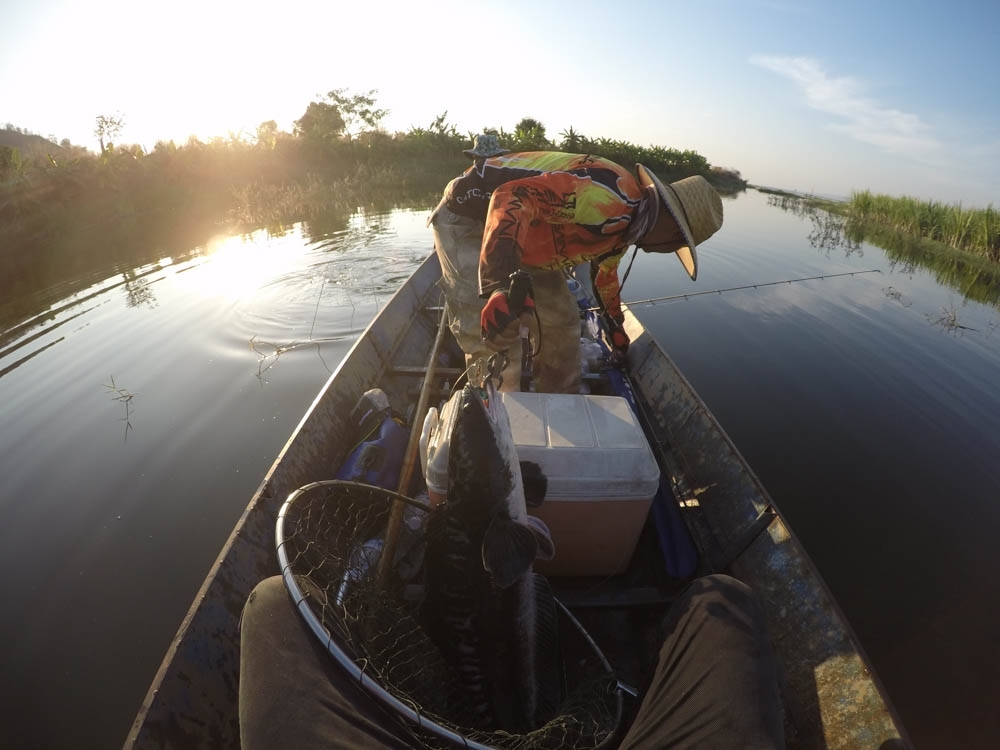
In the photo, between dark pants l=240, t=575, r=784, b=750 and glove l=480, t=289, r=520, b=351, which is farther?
glove l=480, t=289, r=520, b=351

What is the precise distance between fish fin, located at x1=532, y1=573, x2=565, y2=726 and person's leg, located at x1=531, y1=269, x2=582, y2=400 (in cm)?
199

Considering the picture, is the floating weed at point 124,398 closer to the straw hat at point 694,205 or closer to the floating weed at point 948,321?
the straw hat at point 694,205

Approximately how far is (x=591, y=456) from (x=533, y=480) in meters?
0.34

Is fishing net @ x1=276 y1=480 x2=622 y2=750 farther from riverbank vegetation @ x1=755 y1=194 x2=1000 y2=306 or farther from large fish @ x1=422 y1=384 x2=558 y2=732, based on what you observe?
riverbank vegetation @ x1=755 y1=194 x2=1000 y2=306

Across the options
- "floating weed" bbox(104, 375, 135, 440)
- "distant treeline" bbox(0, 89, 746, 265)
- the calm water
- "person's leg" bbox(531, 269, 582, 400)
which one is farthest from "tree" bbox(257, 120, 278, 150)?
"person's leg" bbox(531, 269, 582, 400)

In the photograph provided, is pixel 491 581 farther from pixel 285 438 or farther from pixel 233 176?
pixel 233 176

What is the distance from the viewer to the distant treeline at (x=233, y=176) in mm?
15352

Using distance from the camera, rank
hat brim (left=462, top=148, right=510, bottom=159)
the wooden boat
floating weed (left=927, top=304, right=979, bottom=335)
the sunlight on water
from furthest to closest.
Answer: the sunlight on water → floating weed (left=927, top=304, right=979, bottom=335) → hat brim (left=462, top=148, right=510, bottom=159) → the wooden boat

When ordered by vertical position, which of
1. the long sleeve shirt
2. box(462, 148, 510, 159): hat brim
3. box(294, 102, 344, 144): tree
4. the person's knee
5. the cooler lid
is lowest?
the person's knee

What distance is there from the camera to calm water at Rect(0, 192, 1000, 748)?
10.4ft

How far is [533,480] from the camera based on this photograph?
2.39 metres

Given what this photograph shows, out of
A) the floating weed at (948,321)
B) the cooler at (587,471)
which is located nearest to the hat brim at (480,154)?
the cooler at (587,471)

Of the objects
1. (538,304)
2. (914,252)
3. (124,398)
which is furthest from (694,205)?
(914,252)

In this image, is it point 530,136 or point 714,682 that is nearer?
point 714,682
